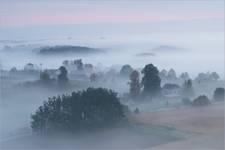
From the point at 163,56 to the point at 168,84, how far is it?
13 cm

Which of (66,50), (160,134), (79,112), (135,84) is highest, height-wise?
(66,50)

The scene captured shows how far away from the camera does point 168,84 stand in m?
1.75

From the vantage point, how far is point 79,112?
1614 mm

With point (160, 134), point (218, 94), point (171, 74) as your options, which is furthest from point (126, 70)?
point (218, 94)

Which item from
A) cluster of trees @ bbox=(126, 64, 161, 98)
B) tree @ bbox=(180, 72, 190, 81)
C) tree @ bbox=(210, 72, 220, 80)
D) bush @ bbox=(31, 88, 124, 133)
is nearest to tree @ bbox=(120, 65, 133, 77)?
cluster of trees @ bbox=(126, 64, 161, 98)

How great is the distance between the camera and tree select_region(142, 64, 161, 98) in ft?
5.64

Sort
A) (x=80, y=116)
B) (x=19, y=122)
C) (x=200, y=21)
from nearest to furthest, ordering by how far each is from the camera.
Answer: (x=19, y=122)
(x=80, y=116)
(x=200, y=21)

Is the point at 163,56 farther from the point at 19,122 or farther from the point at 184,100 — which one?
the point at 19,122

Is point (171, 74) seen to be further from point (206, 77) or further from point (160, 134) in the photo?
point (160, 134)

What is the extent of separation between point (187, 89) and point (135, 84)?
250 millimetres

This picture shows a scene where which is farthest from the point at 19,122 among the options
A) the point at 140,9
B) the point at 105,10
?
the point at 140,9

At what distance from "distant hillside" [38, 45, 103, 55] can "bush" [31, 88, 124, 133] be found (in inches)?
7.3

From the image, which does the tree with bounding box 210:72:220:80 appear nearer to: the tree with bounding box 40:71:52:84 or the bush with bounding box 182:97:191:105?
the bush with bounding box 182:97:191:105

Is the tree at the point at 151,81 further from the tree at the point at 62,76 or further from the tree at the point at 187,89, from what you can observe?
the tree at the point at 62,76
